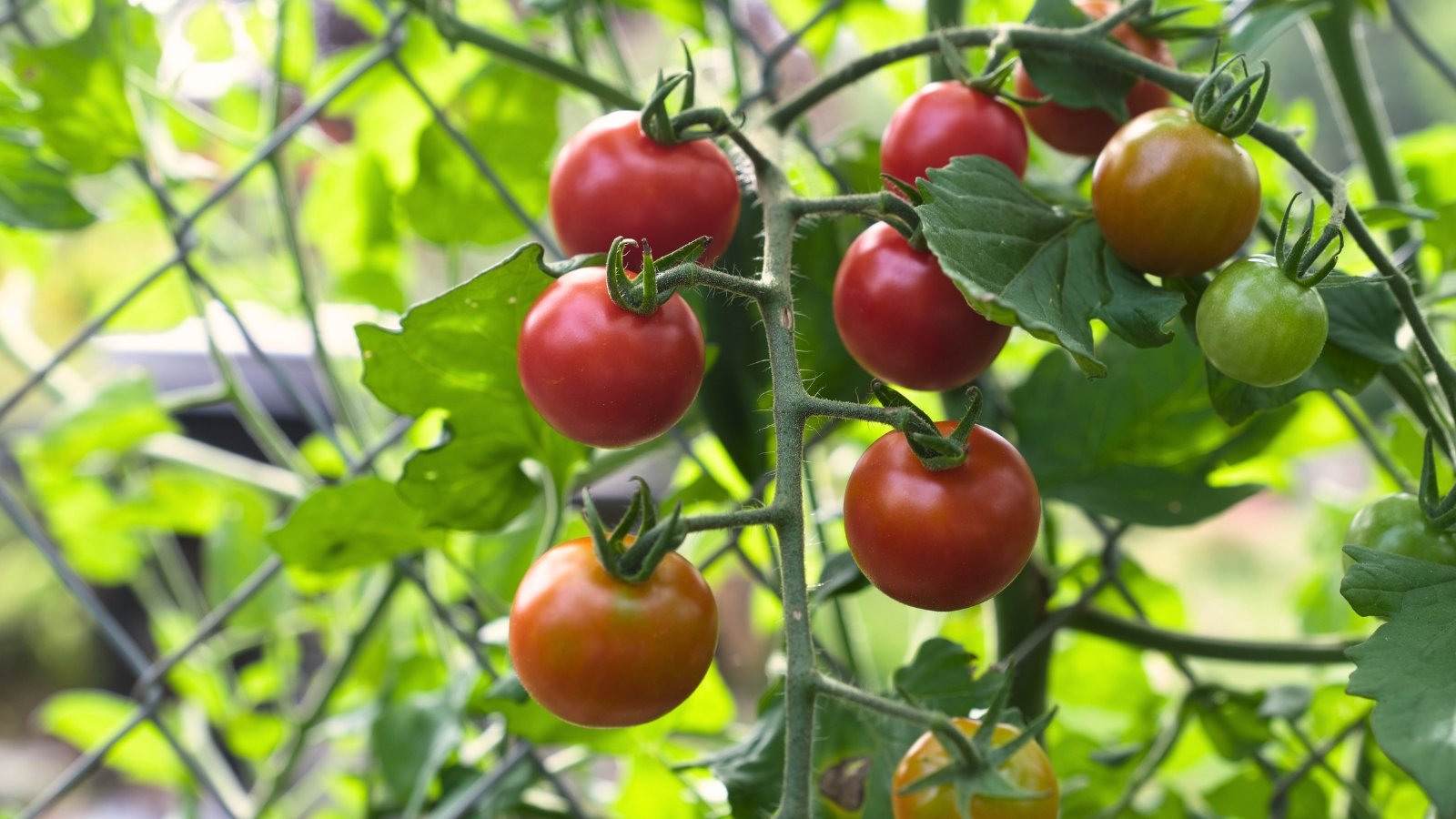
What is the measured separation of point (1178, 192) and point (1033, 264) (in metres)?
0.04

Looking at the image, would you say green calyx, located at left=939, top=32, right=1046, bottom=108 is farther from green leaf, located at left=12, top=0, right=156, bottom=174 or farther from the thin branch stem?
green leaf, located at left=12, top=0, right=156, bottom=174

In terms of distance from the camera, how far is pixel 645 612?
0.97 feet

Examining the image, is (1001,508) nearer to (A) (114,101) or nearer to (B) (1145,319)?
(B) (1145,319)

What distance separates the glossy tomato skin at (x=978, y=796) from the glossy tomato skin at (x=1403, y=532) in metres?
0.12

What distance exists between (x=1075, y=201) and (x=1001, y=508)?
0.59ft

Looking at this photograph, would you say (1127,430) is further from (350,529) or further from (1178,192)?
(350,529)

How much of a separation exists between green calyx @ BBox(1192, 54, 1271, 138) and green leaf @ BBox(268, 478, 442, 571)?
313 millimetres

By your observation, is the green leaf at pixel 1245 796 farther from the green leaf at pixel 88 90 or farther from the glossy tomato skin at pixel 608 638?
the green leaf at pixel 88 90

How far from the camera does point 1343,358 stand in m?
0.39

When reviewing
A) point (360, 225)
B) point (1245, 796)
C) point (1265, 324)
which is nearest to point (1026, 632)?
point (1245, 796)

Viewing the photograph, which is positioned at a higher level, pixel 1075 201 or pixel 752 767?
pixel 1075 201

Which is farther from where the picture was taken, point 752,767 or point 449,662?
point 449,662

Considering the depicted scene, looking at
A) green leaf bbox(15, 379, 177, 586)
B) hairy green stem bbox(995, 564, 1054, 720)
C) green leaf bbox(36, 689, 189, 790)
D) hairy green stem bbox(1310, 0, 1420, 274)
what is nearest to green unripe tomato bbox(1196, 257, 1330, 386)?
hairy green stem bbox(995, 564, 1054, 720)

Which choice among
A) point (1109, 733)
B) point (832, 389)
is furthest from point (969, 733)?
point (1109, 733)
